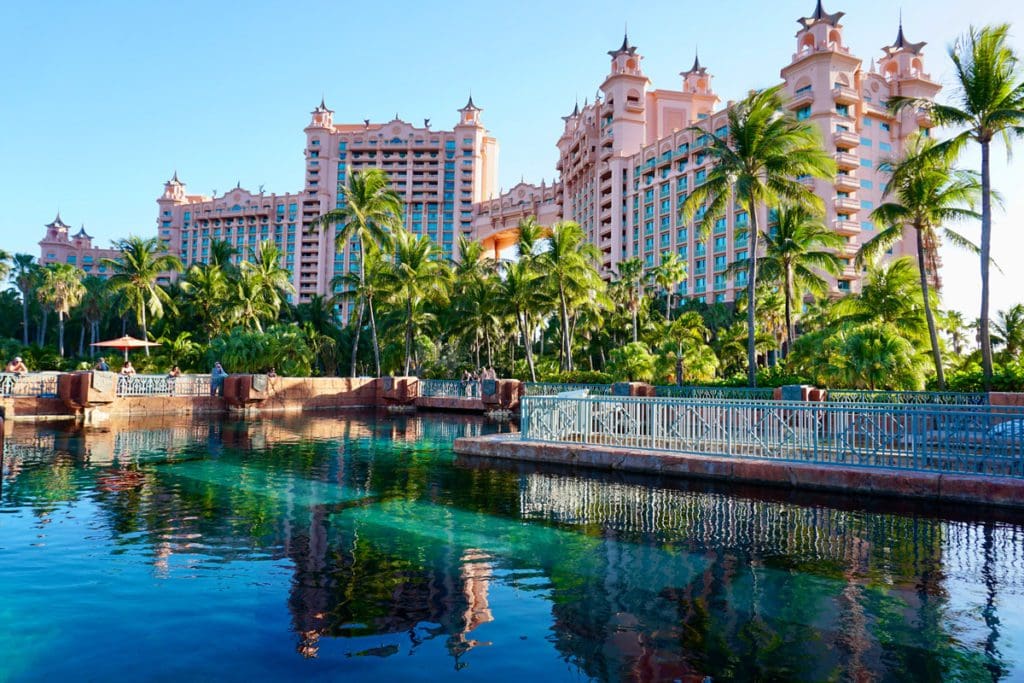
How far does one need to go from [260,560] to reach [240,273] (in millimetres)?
48277

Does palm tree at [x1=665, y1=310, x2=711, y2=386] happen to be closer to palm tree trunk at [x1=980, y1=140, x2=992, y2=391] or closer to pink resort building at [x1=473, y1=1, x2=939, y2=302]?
palm tree trunk at [x1=980, y1=140, x2=992, y2=391]

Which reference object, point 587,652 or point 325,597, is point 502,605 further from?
point 325,597

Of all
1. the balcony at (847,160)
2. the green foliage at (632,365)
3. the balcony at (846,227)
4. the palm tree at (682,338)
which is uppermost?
the balcony at (847,160)

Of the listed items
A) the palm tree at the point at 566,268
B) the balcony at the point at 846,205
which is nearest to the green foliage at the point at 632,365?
the palm tree at the point at 566,268

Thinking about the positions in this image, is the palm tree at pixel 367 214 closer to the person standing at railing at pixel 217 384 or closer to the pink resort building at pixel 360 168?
the person standing at railing at pixel 217 384

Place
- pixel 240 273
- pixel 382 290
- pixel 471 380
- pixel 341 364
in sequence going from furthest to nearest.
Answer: pixel 341 364
pixel 240 273
pixel 382 290
pixel 471 380

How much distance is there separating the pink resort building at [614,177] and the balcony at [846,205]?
5.9 inches

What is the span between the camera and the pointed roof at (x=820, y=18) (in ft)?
230

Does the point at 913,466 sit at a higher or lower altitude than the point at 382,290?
lower

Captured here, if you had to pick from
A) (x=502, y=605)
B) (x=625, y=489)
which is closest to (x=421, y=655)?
(x=502, y=605)

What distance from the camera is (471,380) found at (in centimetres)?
3509

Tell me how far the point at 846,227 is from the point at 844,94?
46.2 feet

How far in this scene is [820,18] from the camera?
2776 inches

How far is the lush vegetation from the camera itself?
22.9m
